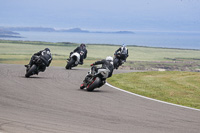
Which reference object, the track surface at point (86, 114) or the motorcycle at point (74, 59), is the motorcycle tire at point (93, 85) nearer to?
the track surface at point (86, 114)

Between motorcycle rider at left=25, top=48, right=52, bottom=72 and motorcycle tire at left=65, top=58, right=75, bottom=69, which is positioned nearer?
motorcycle rider at left=25, top=48, right=52, bottom=72

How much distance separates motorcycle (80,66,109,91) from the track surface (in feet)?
2.93

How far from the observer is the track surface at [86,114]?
918 centimetres

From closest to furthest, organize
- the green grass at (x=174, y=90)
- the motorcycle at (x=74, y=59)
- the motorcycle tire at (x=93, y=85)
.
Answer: the green grass at (x=174, y=90), the motorcycle tire at (x=93, y=85), the motorcycle at (x=74, y=59)

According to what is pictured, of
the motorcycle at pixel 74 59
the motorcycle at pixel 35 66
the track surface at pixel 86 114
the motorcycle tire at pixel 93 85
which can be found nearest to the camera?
the track surface at pixel 86 114

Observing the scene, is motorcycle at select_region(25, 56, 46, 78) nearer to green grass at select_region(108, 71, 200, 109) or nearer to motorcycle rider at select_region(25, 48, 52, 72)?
motorcycle rider at select_region(25, 48, 52, 72)

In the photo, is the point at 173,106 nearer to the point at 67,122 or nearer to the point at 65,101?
the point at 65,101

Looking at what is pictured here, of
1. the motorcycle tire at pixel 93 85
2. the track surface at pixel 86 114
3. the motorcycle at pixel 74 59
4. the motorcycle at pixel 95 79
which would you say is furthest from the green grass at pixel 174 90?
the motorcycle at pixel 74 59

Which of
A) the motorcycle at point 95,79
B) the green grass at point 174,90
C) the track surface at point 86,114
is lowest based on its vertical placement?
the green grass at point 174,90

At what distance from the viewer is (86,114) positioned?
35.9 feet

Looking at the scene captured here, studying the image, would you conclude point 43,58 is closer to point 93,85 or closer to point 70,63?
point 93,85

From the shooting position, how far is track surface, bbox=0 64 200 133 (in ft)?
30.1

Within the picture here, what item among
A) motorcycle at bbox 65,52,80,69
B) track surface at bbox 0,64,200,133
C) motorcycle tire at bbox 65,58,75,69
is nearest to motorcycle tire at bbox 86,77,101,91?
track surface at bbox 0,64,200,133

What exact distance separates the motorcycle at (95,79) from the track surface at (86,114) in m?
0.89
